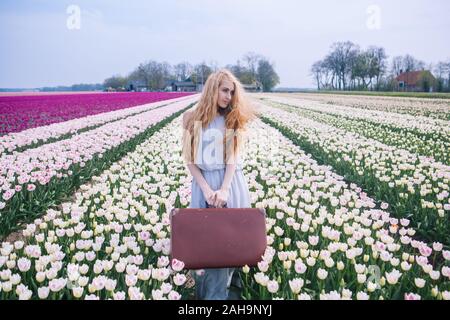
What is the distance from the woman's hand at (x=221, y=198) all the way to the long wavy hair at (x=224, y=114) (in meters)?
0.26

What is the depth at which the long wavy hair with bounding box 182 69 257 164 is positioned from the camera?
2.92m

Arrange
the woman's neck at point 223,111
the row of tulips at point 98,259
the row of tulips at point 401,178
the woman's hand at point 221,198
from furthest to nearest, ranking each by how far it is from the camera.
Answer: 1. the row of tulips at point 401,178
2. the woman's neck at point 223,111
3. the woman's hand at point 221,198
4. the row of tulips at point 98,259

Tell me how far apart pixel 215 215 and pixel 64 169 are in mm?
4178


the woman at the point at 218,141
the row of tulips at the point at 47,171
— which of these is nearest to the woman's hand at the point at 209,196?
the woman at the point at 218,141

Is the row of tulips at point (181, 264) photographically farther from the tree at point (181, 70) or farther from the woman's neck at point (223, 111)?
the tree at point (181, 70)

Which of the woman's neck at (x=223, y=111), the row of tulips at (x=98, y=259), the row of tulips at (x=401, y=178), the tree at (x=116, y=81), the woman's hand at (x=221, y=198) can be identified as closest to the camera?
the row of tulips at (x=98, y=259)

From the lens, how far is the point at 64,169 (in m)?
6.00

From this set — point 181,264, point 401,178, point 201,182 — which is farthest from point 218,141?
point 401,178

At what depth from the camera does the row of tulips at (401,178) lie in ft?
13.3

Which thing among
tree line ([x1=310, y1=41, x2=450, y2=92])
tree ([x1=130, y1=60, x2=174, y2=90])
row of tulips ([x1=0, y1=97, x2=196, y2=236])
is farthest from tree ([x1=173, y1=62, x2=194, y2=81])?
row of tulips ([x1=0, y1=97, x2=196, y2=236])

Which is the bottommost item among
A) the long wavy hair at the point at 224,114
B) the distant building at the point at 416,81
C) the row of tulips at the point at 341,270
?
the row of tulips at the point at 341,270

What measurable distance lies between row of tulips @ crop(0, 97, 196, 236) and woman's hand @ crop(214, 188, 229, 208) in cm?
223

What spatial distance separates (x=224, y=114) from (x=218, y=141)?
0.74 ft
